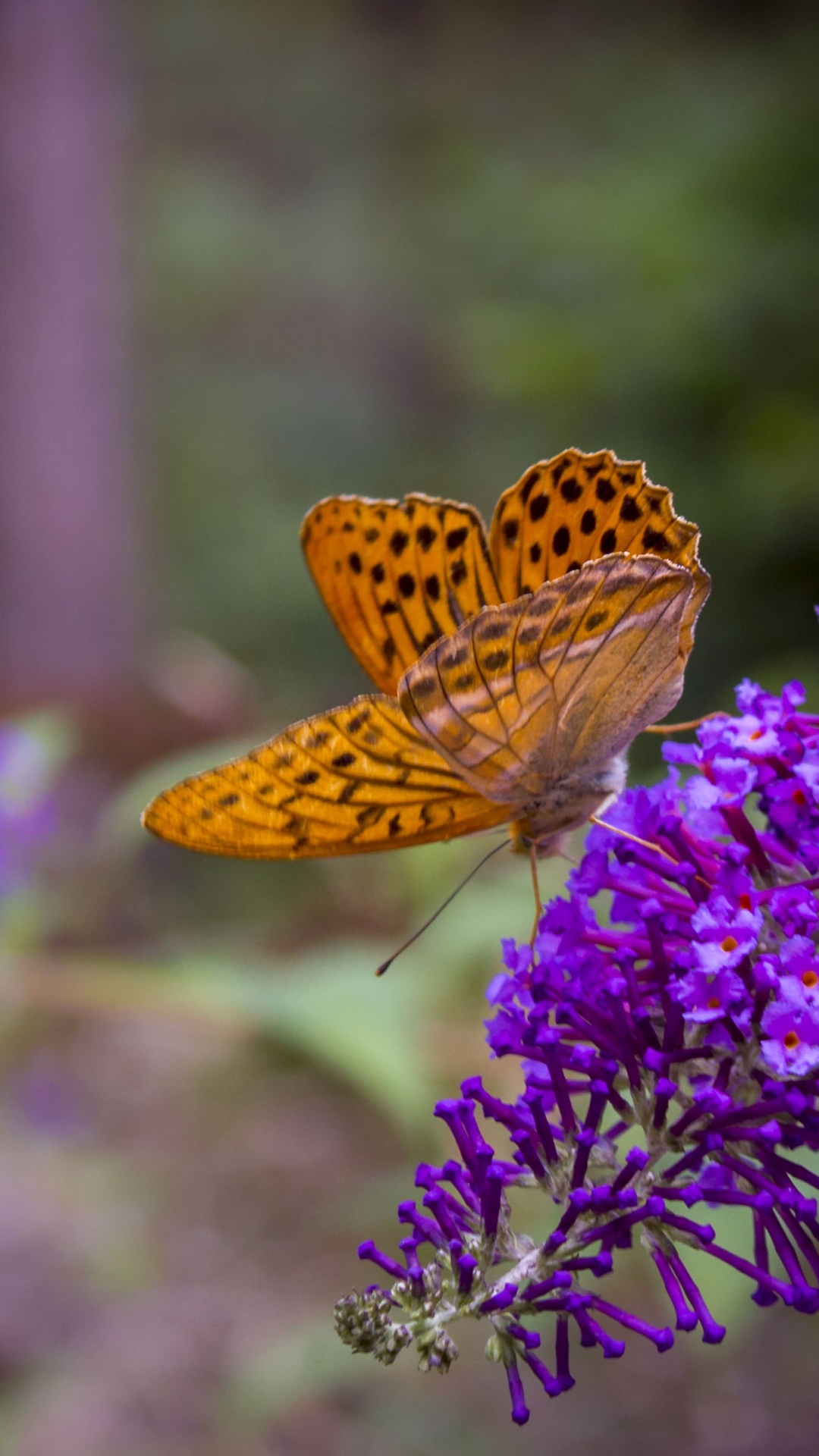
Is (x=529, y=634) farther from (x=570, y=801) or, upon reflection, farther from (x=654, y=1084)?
(x=654, y=1084)

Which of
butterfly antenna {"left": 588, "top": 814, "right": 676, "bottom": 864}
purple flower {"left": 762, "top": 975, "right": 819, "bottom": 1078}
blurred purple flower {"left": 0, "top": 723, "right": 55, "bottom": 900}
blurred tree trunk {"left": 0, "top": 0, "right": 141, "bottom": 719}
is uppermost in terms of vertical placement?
blurred tree trunk {"left": 0, "top": 0, "right": 141, "bottom": 719}

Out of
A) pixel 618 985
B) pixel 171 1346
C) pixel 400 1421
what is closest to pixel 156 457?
pixel 171 1346

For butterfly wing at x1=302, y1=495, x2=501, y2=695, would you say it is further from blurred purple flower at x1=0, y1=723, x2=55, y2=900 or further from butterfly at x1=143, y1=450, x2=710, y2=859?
blurred purple flower at x1=0, y1=723, x2=55, y2=900

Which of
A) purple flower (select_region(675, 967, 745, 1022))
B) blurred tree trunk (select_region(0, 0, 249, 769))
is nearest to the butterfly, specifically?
purple flower (select_region(675, 967, 745, 1022))

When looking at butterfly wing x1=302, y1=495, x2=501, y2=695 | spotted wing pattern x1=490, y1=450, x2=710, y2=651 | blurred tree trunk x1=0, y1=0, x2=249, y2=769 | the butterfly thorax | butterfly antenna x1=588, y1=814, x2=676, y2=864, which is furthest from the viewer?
blurred tree trunk x1=0, y1=0, x2=249, y2=769

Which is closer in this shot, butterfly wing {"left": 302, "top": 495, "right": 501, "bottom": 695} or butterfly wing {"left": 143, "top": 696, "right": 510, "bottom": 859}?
butterfly wing {"left": 143, "top": 696, "right": 510, "bottom": 859}

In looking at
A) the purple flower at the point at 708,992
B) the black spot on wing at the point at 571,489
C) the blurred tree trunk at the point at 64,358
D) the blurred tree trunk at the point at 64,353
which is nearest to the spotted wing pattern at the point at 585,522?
the black spot on wing at the point at 571,489

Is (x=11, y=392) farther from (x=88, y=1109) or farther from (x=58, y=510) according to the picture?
(x=88, y=1109)

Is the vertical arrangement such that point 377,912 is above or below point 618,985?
above
